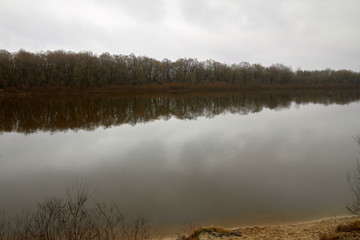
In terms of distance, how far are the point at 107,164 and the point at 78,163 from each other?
164 cm

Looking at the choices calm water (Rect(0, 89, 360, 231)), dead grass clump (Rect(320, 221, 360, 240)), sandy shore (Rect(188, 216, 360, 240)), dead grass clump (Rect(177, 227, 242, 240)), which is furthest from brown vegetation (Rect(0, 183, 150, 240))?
dead grass clump (Rect(320, 221, 360, 240))

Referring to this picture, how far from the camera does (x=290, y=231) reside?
21.1 ft

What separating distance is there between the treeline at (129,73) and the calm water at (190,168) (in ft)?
158

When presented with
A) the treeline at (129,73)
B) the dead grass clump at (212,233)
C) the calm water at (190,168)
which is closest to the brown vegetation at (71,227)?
the calm water at (190,168)

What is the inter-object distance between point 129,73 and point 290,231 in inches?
2953

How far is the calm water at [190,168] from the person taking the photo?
26.8 ft

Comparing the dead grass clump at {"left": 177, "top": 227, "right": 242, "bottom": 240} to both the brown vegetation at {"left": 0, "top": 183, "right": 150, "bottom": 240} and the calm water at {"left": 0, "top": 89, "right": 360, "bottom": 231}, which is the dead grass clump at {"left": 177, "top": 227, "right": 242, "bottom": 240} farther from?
A: the brown vegetation at {"left": 0, "top": 183, "right": 150, "bottom": 240}

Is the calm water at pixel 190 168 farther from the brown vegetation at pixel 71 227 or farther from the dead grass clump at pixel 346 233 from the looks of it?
the dead grass clump at pixel 346 233

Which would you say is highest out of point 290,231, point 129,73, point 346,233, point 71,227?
point 129,73

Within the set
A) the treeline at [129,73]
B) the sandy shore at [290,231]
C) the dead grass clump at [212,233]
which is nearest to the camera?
the sandy shore at [290,231]

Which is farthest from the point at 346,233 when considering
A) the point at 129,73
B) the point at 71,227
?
the point at 129,73

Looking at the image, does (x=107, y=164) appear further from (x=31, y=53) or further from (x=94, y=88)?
(x=31, y=53)

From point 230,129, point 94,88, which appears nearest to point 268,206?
point 230,129

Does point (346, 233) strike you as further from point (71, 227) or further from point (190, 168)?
point (190, 168)
